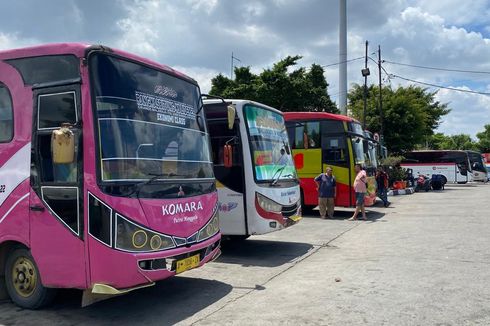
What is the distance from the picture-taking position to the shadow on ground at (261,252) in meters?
9.30

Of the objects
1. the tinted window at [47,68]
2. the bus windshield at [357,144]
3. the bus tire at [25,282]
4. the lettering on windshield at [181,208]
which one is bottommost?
the bus tire at [25,282]

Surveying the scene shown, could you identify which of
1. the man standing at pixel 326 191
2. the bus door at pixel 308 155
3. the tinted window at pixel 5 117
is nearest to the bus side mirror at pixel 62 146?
the tinted window at pixel 5 117

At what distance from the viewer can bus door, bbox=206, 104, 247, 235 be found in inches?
373

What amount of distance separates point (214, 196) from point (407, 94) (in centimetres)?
3263

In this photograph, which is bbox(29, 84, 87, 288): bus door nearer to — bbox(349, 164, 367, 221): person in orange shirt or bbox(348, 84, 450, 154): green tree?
bbox(349, 164, 367, 221): person in orange shirt

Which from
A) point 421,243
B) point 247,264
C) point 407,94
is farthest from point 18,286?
point 407,94

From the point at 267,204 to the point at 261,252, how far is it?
1361mm

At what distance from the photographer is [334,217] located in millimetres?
16375

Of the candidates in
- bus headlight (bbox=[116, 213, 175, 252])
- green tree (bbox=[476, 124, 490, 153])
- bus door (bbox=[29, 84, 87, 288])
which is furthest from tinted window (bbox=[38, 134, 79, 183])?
green tree (bbox=[476, 124, 490, 153])

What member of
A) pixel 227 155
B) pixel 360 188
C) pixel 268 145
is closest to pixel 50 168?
pixel 227 155

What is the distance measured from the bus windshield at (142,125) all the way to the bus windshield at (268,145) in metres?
2.77

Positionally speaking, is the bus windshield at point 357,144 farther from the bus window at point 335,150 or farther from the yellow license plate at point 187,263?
the yellow license plate at point 187,263

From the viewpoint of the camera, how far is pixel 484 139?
96438mm

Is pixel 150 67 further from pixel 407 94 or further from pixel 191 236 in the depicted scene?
pixel 407 94
